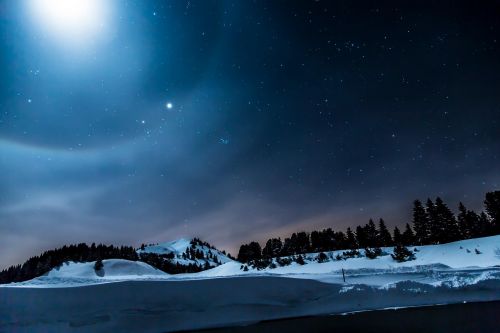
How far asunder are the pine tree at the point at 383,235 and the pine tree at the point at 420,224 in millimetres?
7015

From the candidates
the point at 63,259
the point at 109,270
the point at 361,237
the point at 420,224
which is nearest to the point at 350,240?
the point at 361,237

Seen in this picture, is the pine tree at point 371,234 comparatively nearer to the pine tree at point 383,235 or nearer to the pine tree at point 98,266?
the pine tree at point 383,235

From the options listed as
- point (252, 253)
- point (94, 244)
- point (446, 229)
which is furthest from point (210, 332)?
point (94, 244)

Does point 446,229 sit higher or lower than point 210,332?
higher

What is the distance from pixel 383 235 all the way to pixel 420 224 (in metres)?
9.10

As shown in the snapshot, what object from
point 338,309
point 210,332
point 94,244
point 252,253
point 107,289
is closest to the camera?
point 210,332

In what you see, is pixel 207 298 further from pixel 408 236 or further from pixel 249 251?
pixel 249 251

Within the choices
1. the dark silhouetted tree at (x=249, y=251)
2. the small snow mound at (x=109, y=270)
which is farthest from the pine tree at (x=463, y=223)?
the small snow mound at (x=109, y=270)

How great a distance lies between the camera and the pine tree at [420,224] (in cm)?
6316

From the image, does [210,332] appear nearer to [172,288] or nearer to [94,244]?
[172,288]

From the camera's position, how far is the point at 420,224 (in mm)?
64188

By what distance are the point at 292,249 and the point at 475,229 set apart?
39.2 m

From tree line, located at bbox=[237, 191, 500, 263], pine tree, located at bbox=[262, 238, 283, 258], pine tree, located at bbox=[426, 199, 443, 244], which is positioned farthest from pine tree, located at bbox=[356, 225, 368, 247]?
pine tree, located at bbox=[262, 238, 283, 258]

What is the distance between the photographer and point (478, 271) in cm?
2548
